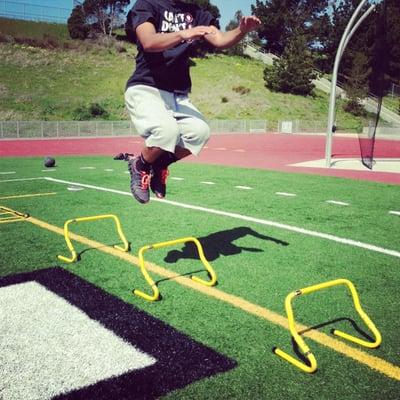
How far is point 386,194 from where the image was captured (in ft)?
33.1

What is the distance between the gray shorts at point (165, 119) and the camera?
4262 millimetres

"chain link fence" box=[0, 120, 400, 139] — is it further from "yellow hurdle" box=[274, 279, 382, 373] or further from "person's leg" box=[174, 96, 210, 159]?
"yellow hurdle" box=[274, 279, 382, 373]

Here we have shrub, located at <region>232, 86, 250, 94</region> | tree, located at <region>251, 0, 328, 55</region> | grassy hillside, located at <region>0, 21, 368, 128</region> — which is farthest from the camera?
tree, located at <region>251, 0, 328, 55</region>

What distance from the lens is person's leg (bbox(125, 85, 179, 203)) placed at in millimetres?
4258

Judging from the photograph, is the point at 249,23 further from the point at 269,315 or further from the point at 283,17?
the point at 283,17

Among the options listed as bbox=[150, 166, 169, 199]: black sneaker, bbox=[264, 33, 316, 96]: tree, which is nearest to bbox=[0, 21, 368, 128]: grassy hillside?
bbox=[264, 33, 316, 96]: tree

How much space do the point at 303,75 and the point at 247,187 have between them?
53283 millimetres

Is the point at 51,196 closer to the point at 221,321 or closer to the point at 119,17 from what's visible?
the point at 221,321

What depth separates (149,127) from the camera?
425cm

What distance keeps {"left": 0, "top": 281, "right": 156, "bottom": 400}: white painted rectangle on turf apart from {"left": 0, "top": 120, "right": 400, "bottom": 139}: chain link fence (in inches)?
1044

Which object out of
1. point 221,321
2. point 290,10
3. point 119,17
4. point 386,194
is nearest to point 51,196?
point 221,321

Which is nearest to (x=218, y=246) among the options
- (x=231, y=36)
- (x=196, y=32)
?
(x=231, y=36)

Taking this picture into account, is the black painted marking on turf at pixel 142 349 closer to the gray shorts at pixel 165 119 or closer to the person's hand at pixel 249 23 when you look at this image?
the gray shorts at pixel 165 119

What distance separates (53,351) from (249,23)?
2954mm
